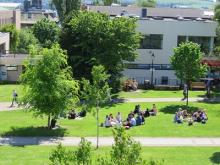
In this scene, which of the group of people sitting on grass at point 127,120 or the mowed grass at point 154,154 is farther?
the group of people sitting on grass at point 127,120

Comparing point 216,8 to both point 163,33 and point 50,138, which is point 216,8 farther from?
point 50,138

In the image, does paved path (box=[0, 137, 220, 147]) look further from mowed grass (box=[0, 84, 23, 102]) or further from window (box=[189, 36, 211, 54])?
window (box=[189, 36, 211, 54])

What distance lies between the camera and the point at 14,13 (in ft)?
359

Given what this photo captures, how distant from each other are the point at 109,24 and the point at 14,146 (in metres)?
20.7

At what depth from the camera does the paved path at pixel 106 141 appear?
32625 mm

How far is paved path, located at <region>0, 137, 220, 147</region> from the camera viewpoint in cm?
3262

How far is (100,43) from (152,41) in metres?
11.6

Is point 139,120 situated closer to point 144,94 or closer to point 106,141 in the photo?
point 106,141

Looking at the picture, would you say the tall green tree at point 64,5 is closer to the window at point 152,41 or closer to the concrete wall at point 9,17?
the concrete wall at point 9,17

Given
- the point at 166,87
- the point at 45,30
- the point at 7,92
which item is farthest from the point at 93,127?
the point at 45,30

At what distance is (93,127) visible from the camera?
36.6 m

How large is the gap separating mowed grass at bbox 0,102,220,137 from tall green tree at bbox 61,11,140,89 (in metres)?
7.85

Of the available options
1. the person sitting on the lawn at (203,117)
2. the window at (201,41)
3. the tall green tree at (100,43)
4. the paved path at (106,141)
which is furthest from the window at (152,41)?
the paved path at (106,141)

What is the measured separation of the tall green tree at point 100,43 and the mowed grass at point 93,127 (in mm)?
7847
